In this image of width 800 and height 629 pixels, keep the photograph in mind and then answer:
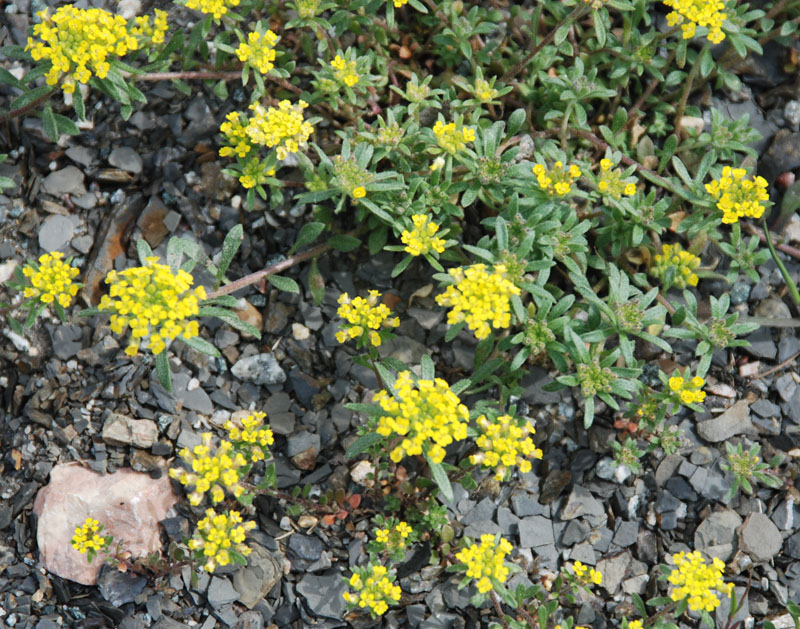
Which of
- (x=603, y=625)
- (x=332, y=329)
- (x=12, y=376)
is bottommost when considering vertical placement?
(x=603, y=625)

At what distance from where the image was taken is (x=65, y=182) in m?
5.71

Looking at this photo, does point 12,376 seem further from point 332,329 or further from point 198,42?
point 198,42

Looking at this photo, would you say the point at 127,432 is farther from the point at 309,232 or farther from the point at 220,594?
the point at 309,232

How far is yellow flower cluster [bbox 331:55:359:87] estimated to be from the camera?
5082 millimetres

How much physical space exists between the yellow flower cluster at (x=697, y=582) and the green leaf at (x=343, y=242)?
9.78 feet

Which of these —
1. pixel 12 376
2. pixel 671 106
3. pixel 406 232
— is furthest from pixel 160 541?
pixel 671 106

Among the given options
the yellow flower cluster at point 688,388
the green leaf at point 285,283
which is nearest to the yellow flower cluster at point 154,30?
the green leaf at point 285,283

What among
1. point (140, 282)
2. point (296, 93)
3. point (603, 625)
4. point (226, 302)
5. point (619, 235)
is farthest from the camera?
point (296, 93)

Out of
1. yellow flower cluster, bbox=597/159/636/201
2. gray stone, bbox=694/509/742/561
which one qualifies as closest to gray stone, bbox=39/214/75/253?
yellow flower cluster, bbox=597/159/636/201

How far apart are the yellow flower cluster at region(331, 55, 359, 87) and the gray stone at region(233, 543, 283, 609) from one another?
132 inches

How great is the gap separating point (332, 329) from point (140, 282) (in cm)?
184

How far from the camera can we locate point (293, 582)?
4.98 metres

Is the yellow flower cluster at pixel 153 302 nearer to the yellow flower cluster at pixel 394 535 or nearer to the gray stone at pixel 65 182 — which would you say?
the yellow flower cluster at pixel 394 535

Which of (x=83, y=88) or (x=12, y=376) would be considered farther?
(x=83, y=88)
